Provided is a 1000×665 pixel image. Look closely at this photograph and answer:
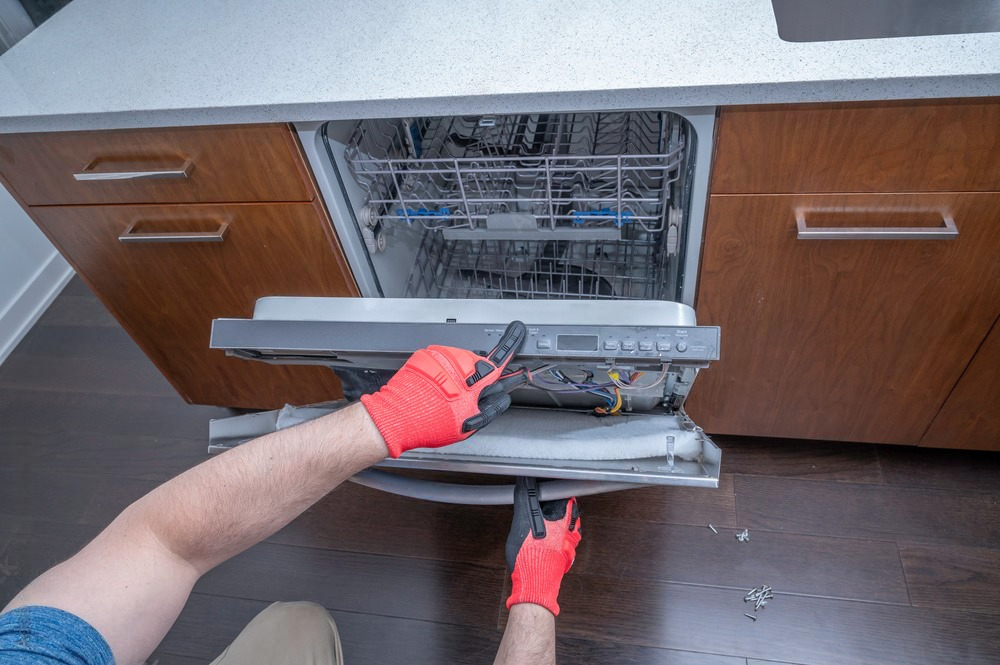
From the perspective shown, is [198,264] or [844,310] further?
[198,264]

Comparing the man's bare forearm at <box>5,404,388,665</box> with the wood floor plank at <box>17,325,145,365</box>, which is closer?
the man's bare forearm at <box>5,404,388,665</box>

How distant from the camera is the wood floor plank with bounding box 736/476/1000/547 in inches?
50.6

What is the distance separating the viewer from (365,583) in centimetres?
135

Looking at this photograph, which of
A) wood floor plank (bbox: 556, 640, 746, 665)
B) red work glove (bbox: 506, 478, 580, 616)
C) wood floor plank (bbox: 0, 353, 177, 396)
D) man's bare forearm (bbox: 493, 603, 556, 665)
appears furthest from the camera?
wood floor plank (bbox: 0, 353, 177, 396)

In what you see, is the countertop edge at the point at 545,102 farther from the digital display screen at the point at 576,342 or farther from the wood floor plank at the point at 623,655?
the wood floor plank at the point at 623,655

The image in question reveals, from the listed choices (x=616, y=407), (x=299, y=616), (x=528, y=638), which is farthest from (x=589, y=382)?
(x=299, y=616)

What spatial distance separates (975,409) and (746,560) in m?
0.52

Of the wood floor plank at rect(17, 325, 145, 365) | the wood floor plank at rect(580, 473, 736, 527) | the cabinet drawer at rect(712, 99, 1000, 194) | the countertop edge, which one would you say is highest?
the countertop edge

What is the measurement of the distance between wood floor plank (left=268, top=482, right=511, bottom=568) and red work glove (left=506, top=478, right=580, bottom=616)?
1.12 feet

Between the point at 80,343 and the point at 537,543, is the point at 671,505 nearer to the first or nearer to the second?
the point at 537,543

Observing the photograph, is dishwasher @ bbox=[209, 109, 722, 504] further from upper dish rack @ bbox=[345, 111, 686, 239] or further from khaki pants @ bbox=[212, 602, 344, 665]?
khaki pants @ bbox=[212, 602, 344, 665]

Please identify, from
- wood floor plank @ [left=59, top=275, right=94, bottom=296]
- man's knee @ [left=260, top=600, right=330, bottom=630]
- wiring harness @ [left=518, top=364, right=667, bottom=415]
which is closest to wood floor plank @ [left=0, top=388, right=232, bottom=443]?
wood floor plank @ [left=59, top=275, right=94, bottom=296]

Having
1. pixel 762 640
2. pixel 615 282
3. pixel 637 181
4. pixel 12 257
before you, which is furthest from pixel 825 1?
pixel 12 257

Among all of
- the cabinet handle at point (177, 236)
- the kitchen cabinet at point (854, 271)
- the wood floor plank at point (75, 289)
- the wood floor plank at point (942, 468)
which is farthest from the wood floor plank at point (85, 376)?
the wood floor plank at point (942, 468)
